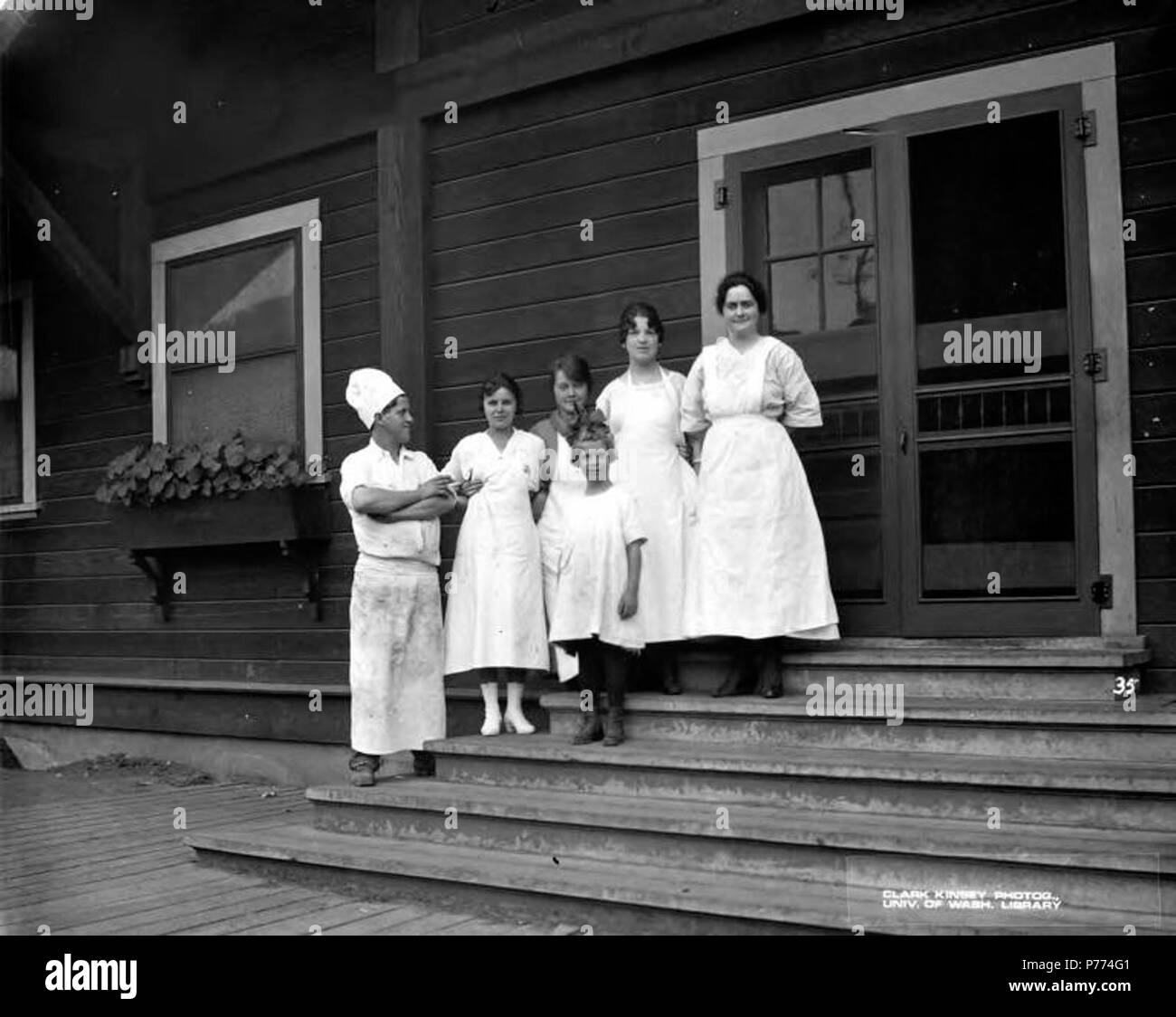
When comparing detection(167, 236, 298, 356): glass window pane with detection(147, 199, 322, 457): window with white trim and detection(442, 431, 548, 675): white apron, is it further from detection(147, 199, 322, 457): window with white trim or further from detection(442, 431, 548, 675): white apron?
detection(442, 431, 548, 675): white apron

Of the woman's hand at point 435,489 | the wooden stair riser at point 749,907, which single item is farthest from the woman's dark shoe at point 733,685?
the woman's hand at point 435,489

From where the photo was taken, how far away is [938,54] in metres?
5.32

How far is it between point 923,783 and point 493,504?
7.07ft

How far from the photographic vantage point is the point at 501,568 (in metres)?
5.47

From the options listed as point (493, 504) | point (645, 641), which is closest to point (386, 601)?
point (493, 504)

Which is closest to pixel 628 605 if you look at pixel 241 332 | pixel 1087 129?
pixel 1087 129

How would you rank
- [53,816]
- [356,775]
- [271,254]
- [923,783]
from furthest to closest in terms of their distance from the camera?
1. [271,254]
2. [53,816]
3. [356,775]
4. [923,783]

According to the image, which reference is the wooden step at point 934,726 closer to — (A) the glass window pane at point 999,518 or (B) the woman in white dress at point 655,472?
(B) the woman in white dress at point 655,472

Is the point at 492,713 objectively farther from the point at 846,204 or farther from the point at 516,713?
the point at 846,204

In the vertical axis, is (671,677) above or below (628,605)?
below

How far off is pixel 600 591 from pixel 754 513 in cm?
64

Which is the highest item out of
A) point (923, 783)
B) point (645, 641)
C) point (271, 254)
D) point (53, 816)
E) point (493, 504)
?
point (271, 254)
